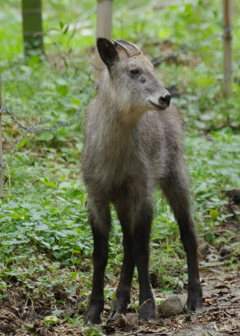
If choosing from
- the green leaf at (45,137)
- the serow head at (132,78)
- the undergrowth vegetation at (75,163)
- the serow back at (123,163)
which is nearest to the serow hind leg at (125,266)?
the serow back at (123,163)

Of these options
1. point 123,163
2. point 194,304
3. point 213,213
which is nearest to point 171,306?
point 194,304

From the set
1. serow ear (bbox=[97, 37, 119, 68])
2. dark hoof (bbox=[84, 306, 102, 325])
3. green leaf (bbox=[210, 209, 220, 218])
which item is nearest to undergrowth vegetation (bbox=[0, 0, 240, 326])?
green leaf (bbox=[210, 209, 220, 218])

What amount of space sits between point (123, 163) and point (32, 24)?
6.85 metres

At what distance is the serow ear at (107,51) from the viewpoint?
5.01 m

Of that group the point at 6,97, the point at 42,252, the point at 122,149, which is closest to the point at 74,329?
the point at 42,252

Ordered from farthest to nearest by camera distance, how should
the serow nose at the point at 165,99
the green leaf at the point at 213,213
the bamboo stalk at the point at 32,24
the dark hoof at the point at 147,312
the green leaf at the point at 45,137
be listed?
the bamboo stalk at the point at 32,24
the green leaf at the point at 45,137
the green leaf at the point at 213,213
the dark hoof at the point at 147,312
the serow nose at the point at 165,99

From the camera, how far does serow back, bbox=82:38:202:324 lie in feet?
16.3

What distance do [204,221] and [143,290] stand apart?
2234 mm

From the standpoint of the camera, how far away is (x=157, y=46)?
1290 centimetres

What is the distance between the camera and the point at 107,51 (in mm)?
5043

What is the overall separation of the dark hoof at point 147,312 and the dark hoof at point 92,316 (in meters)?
0.34

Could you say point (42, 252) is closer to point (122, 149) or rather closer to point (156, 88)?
point (122, 149)

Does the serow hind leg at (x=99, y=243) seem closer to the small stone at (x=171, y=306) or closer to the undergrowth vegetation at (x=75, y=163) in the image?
the undergrowth vegetation at (x=75, y=163)

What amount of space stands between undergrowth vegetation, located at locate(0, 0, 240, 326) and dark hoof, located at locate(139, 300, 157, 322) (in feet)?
1.10
